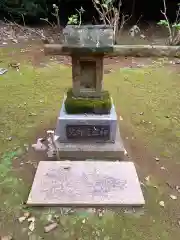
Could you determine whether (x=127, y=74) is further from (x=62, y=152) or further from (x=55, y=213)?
(x=55, y=213)

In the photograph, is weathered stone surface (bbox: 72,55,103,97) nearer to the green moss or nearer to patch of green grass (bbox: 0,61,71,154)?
the green moss

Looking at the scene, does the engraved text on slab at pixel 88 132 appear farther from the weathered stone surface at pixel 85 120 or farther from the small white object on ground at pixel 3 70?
the small white object on ground at pixel 3 70

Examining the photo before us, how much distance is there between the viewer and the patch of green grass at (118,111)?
268cm

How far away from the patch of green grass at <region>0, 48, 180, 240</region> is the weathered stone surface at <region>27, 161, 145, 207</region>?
0.42 ft

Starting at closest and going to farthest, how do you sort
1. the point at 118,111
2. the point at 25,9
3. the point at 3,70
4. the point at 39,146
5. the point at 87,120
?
the point at 87,120
the point at 39,146
the point at 118,111
the point at 3,70
the point at 25,9

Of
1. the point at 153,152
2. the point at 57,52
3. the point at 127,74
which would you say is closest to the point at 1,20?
the point at 127,74

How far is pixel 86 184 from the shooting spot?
3039 millimetres

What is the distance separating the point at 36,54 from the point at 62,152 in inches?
169

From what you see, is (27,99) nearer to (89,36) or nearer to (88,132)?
(88,132)

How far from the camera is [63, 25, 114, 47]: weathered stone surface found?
10.2ft

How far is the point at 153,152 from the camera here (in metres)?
3.77

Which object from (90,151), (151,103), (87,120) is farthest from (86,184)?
(151,103)

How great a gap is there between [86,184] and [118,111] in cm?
193

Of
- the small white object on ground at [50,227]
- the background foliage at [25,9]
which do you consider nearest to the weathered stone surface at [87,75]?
the small white object on ground at [50,227]
